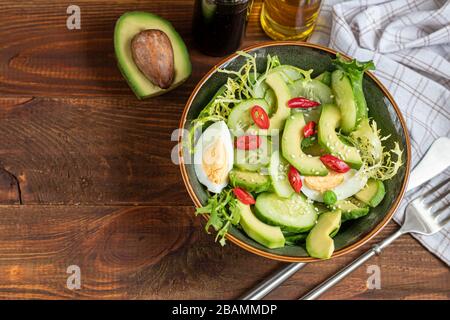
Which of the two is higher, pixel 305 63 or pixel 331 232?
pixel 305 63

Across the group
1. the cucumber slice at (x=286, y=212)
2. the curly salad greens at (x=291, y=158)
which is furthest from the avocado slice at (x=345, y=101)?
the cucumber slice at (x=286, y=212)

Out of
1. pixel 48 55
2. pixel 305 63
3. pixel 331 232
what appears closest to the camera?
pixel 331 232

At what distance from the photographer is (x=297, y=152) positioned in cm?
157

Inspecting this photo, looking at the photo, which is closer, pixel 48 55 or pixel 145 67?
pixel 145 67

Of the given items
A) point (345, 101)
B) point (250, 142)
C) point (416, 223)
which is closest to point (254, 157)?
point (250, 142)

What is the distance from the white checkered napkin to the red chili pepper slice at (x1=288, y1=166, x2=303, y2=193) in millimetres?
447

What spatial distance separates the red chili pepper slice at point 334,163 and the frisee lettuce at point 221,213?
9.7 inches

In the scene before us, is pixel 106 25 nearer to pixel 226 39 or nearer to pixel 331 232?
pixel 226 39

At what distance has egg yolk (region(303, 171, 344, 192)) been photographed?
1575 millimetres

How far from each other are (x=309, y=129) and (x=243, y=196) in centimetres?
24

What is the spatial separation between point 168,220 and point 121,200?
14cm

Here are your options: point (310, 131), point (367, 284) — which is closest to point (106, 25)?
point (310, 131)

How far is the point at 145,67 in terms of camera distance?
1730mm

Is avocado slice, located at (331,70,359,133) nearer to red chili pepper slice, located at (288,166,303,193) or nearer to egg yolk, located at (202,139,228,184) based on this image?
red chili pepper slice, located at (288,166,303,193)
